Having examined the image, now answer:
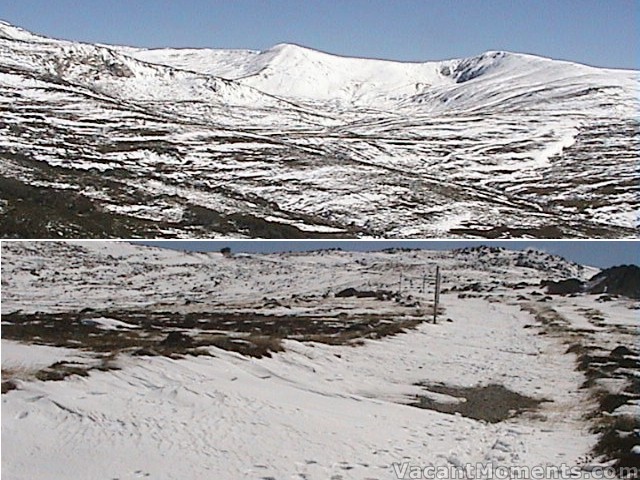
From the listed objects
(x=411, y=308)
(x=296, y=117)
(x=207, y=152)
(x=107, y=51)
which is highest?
(x=107, y=51)

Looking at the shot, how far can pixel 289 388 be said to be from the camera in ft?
52.5

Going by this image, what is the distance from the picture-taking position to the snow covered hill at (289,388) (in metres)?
11.7

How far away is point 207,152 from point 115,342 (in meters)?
43.5

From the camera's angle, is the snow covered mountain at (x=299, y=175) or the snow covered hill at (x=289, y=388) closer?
the snow covered hill at (x=289, y=388)

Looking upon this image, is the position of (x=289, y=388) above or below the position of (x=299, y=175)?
below

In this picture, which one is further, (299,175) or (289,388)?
(299,175)

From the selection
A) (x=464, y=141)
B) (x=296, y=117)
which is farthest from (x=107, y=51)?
(x=464, y=141)

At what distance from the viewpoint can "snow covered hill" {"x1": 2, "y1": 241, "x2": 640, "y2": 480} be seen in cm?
1166

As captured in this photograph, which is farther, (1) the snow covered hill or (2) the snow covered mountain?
(2) the snow covered mountain

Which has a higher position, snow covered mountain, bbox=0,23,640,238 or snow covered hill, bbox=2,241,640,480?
snow covered mountain, bbox=0,23,640,238

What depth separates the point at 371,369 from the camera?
64.7 ft

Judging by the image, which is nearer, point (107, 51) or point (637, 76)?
point (107, 51)

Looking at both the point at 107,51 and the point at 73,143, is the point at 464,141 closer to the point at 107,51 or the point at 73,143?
the point at 73,143

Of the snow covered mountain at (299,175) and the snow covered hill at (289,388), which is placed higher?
the snow covered mountain at (299,175)
